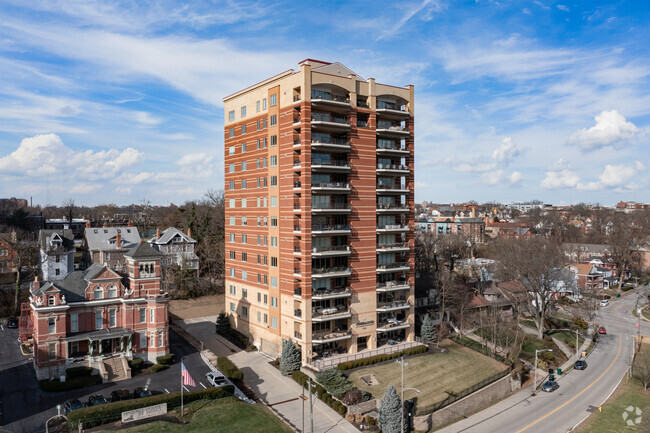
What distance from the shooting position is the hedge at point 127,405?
35.0 m

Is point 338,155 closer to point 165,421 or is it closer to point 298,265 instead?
point 298,265

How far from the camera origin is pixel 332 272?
166 feet

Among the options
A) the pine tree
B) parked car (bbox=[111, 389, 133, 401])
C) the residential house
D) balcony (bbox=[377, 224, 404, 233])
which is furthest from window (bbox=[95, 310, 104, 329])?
the pine tree

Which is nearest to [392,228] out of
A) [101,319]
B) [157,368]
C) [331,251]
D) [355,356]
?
[331,251]

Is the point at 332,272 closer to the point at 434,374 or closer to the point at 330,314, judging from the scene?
the point at 330,314

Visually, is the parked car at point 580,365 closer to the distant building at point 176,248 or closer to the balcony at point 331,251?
the balcony at point 331,251

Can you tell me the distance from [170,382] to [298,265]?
58.8 feet

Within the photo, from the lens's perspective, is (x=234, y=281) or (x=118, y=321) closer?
(x=118, y=321)

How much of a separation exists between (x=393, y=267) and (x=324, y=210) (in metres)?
13.4

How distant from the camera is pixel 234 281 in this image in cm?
6309

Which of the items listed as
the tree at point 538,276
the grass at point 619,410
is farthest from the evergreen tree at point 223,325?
the tree at point 538,276

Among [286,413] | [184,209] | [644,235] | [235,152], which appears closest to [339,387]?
[286,413]

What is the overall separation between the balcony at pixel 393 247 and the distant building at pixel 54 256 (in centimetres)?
6181

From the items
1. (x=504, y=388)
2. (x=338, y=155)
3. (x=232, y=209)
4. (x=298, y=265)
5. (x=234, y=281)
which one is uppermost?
(x=338, y=155)
